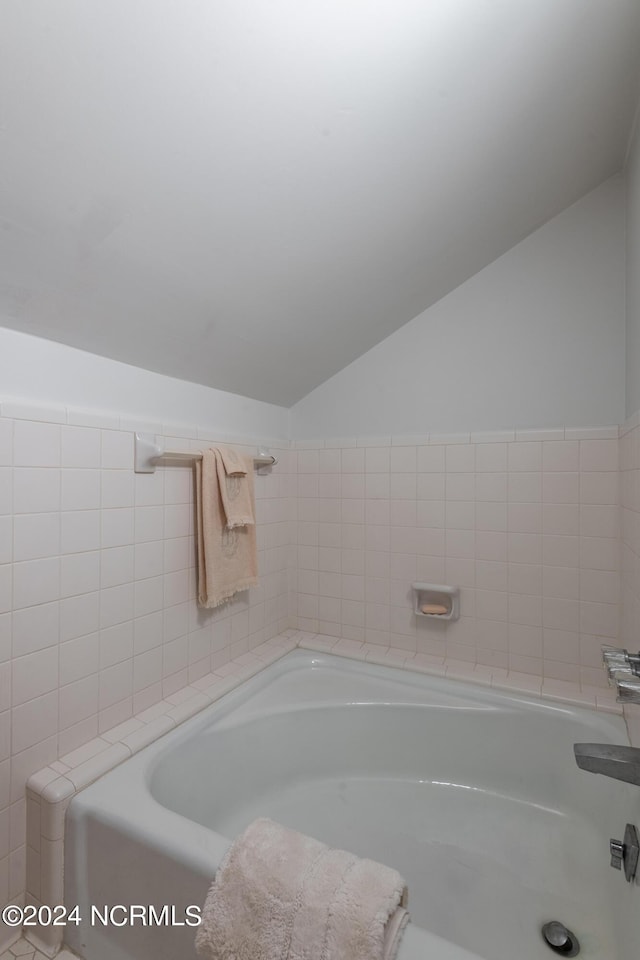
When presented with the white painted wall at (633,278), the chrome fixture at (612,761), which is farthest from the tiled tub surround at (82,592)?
the white painted wall at (633,278)

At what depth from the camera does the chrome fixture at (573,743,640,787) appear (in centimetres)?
89

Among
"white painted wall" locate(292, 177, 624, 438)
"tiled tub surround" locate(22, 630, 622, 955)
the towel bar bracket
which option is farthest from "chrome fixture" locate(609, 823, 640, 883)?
the towel bar bracket

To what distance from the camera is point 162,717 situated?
4.82 feet

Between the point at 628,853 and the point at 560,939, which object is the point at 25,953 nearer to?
the point at 560,939

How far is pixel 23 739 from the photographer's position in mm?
1174

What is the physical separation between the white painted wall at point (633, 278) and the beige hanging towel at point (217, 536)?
1.36 meters

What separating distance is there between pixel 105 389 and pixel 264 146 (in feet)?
2.70

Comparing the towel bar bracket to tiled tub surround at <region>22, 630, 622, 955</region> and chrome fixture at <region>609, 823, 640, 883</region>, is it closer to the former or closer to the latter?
tiled tub surround at <region>22, 630, 622, 955</region>

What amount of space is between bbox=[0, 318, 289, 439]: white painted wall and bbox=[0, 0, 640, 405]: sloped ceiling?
5cm

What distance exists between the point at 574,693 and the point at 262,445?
1596mm

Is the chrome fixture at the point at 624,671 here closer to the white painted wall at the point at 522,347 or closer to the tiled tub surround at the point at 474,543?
the tiled tub surround at the point at 474,543

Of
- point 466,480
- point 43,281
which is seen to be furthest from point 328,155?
point 466,480

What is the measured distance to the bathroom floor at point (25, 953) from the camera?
1.12 m

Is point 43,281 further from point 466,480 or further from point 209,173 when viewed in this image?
point 466,480
